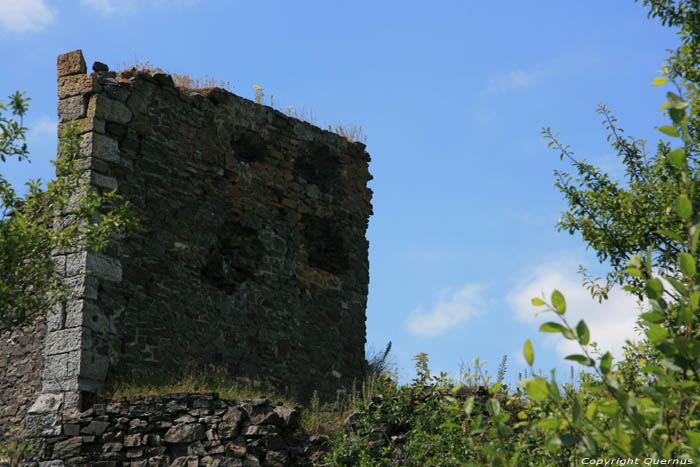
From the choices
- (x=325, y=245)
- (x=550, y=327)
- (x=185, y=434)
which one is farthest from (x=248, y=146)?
(x=550, y=327)

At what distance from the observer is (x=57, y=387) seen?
406 inches

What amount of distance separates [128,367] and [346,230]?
15.9 ft

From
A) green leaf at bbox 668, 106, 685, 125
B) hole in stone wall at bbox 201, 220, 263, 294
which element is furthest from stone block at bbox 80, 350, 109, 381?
green leaf at bbox 668, 106, 685, 125

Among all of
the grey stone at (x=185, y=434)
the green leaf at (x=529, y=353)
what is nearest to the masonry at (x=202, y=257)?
the grey stone at (x=185, y=434)

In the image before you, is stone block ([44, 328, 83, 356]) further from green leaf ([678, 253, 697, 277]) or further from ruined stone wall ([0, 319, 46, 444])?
green leaf ([678, 253, 697, 277])

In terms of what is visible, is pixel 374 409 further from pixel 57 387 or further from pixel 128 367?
pixel 57 387

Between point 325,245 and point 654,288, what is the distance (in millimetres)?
10711

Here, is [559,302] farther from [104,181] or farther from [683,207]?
[104,181]

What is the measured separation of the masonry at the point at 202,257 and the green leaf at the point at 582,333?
8.04m

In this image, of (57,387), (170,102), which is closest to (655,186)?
(170,102)

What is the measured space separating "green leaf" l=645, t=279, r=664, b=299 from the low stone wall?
6.92 metres

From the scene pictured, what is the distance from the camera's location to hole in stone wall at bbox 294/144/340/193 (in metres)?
13.9

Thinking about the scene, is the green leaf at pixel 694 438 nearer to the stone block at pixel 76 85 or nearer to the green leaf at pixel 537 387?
the green leaf at pixel 537 387

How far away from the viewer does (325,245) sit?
1401 centimetres
